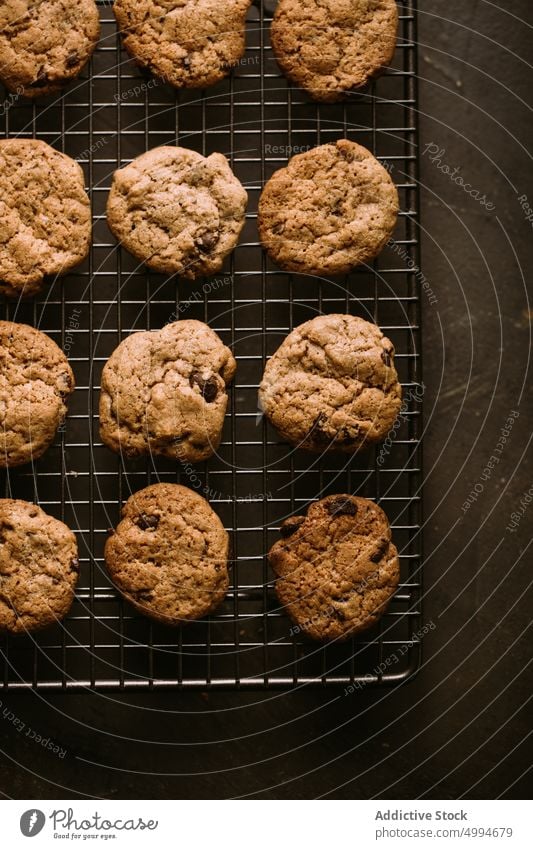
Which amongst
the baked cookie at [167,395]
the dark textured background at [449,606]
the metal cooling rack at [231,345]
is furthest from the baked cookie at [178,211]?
the dark textured background at [449,606]

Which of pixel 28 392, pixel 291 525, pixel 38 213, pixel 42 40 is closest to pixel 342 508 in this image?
pixel 291 525

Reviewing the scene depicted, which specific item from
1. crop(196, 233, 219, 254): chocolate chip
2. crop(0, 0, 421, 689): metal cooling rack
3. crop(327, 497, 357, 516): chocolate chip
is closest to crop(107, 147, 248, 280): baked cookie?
crop(196, 233, 219, 254): chocolate chip

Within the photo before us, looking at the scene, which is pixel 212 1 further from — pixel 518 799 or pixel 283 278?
pixel 518 799

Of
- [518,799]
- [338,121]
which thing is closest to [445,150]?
[338,121]

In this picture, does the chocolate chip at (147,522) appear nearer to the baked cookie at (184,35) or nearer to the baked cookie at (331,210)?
the baked cookie at (331,210)

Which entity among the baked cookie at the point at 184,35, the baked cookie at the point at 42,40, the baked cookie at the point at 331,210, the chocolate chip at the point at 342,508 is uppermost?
the baked cookie at the point at 184,35

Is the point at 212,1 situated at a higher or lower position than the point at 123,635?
higher
